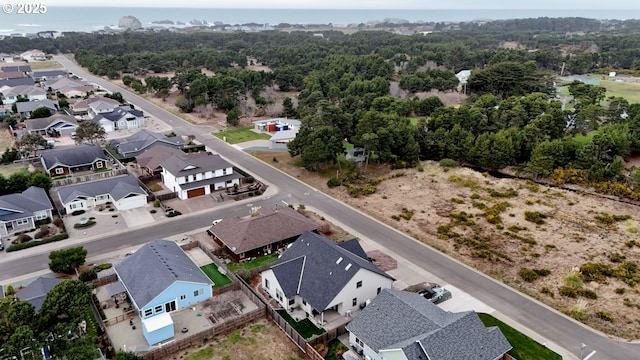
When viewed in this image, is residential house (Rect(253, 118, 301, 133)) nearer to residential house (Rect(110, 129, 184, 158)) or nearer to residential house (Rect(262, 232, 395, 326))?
residential house (Rect(110, 129, 184, 158))

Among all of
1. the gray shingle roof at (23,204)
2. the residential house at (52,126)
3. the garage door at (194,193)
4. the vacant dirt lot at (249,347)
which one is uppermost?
the residential house at (52,126)

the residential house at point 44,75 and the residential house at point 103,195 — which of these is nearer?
the residential house at point 103,195

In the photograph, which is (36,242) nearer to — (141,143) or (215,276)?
(215,276)

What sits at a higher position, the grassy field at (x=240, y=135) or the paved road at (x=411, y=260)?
the grassy field at (x=240, y=135)

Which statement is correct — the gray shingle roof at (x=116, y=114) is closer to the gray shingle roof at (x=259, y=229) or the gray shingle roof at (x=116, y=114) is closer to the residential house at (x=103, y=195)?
the residential house at (x=103, y=195)

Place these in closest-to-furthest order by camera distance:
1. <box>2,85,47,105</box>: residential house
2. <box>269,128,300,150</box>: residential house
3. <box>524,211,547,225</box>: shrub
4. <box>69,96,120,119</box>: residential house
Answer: <box>524,211,547,225</box>: shrub → <box>269,128,300,150</box>: residential house → <box>69,96,120,119</box>: residential house → <box>2,85,47,105</box>: residential house

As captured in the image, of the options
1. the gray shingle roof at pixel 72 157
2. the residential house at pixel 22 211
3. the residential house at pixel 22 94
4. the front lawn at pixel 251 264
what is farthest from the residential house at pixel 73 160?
the residential house at pixel 22 94

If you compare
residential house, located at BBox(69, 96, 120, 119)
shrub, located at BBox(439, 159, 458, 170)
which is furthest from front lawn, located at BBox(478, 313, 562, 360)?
residential house, located at BBox(69, 96, 120, 119)
